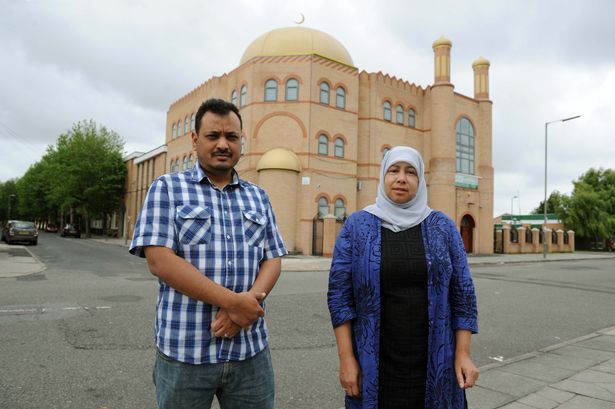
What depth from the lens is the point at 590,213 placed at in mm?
48719

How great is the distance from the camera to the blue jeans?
79.7 inches

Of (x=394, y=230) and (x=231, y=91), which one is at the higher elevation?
(x=231, y=91)

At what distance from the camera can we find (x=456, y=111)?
33.7m

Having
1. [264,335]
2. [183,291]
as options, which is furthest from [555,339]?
[183,291]

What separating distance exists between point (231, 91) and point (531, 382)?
93.7ft

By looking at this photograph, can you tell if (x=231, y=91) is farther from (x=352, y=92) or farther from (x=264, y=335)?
(x=264, y=335)

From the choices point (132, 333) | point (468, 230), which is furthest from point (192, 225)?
point (468, 230)

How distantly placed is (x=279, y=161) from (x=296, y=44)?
8352mm

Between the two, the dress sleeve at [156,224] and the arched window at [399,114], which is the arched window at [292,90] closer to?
the arched window at [399,114]

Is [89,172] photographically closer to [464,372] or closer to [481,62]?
[481,62]

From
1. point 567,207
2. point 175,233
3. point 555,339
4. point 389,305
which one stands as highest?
point 567,207

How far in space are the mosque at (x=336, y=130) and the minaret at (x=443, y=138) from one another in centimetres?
7

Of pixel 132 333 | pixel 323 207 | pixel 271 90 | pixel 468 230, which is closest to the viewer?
pixel 132 333

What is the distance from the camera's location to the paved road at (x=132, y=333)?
14.0ft
